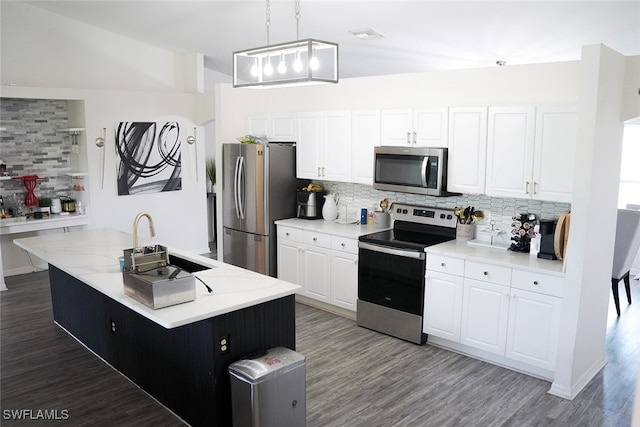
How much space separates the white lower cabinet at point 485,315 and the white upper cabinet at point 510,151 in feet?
2.60

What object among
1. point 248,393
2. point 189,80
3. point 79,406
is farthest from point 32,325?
point 189,80

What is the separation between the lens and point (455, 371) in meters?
4.20

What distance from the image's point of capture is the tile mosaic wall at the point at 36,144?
646 centimetres

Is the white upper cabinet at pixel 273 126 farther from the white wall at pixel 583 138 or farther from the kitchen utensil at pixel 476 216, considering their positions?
the kitchen utensil at pixel 476 216

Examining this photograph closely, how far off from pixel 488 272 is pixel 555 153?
1.04 m

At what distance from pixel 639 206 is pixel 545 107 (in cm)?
353

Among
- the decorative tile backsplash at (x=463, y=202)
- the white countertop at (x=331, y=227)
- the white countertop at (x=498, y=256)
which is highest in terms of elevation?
→ the decorative tile backsplash at (x=463, y=202)

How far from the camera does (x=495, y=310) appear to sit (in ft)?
13.7

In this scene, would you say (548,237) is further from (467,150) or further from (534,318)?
(467,150)

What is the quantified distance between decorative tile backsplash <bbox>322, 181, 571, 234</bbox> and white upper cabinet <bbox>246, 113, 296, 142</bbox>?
2.37ft

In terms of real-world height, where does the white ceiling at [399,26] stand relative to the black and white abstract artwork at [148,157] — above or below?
above

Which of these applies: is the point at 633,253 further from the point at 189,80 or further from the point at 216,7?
the point at 189,80

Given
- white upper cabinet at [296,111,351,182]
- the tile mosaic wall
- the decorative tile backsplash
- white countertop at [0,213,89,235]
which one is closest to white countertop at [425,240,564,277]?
the decorative tile backsplash

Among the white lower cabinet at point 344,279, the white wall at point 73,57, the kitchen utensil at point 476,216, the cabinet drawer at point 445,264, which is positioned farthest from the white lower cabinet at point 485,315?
the white wall at point 73,57
